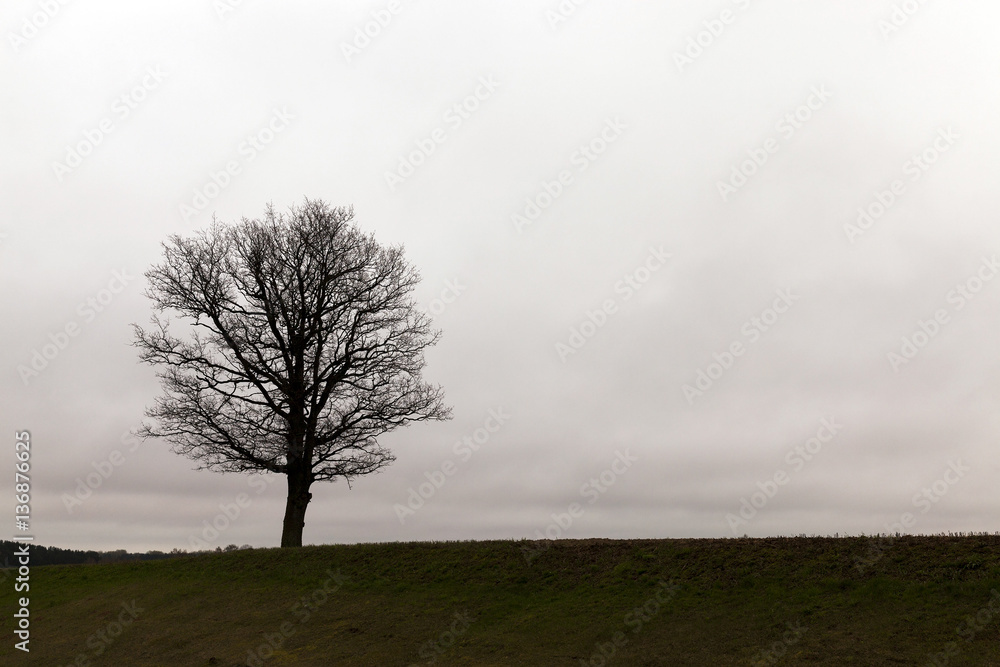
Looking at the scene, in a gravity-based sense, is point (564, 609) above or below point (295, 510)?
below

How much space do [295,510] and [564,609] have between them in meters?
14.1

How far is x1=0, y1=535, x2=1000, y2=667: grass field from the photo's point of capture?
14016mm

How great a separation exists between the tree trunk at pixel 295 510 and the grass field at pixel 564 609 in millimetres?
3363

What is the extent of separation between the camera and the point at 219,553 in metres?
26.9

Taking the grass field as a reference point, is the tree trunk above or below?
above

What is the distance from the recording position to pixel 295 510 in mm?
28094

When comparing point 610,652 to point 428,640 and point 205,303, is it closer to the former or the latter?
point 428,640

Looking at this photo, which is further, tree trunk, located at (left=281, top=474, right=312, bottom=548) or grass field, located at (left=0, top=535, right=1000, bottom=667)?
tree trunk, located at (left=281, top=474, right=312, bottom=548)

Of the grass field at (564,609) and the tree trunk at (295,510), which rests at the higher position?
the tree trunk at (295,510)

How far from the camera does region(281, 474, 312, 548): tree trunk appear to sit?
1093 inches

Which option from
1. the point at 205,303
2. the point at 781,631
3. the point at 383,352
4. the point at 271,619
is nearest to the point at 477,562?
the point at 271,619

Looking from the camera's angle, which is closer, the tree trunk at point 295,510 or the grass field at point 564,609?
the grass field at point 564,609

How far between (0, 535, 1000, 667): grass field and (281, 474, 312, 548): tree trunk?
3.36 metres

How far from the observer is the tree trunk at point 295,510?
27.8 metres
